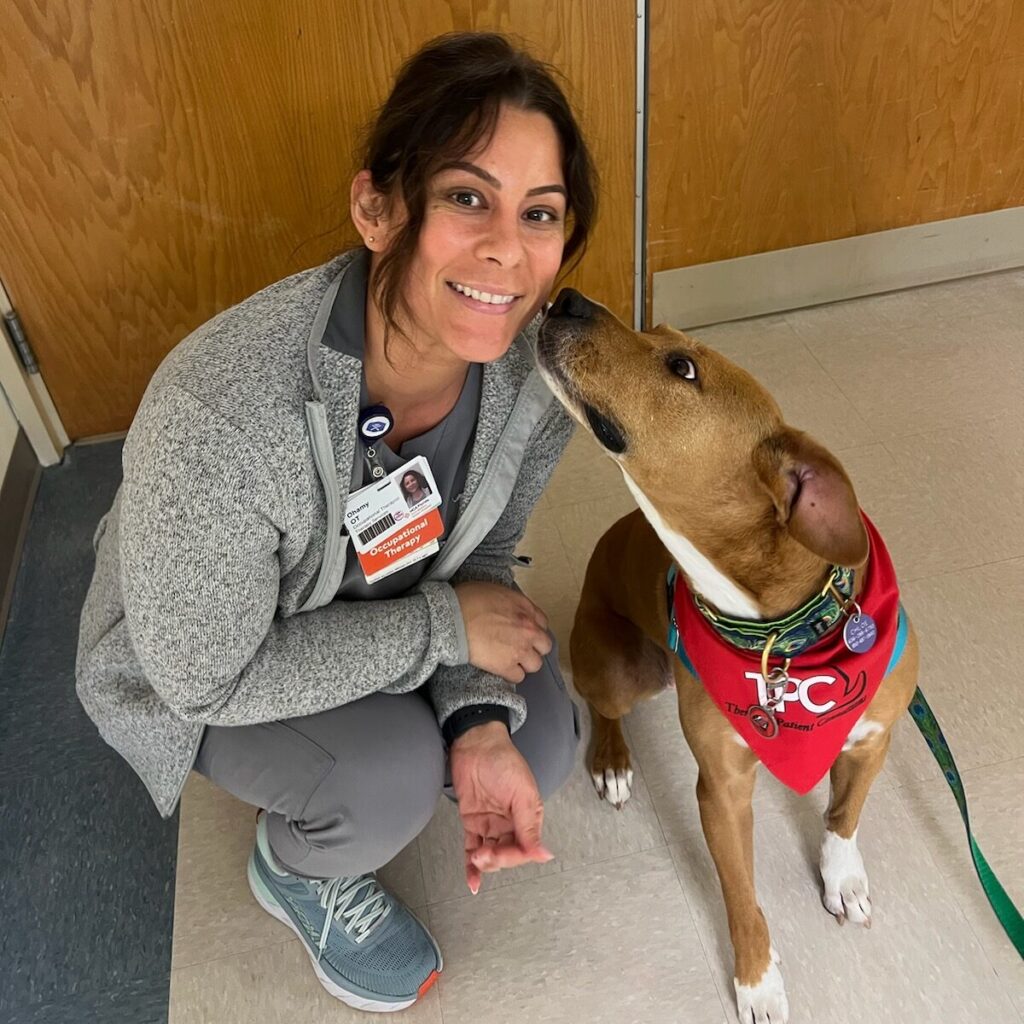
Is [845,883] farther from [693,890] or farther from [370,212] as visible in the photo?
[370,212]

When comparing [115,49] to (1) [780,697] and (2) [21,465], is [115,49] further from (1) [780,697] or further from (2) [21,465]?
(1) [780,697]

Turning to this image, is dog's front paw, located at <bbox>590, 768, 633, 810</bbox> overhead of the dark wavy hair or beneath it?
beneath

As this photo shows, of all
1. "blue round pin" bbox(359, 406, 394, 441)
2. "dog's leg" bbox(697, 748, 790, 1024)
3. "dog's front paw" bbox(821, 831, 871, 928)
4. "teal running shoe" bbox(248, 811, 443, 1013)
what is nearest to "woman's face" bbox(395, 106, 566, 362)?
"blue round pin" bbox(359, 406, 394, 441)

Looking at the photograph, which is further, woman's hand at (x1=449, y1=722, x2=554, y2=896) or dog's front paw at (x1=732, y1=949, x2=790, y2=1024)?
dog's front paw at (x1=732, y1=949, x2=790, y2=1024)

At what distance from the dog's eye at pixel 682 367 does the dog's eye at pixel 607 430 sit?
0.12 metres

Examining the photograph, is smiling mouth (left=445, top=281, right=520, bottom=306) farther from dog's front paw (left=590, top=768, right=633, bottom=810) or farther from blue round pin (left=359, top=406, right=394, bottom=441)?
dog's front paw (left=590, top=768, right=633, bottom=810)

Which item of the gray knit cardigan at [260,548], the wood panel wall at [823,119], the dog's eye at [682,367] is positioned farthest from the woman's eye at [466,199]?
the wood panel wall at [823,119]

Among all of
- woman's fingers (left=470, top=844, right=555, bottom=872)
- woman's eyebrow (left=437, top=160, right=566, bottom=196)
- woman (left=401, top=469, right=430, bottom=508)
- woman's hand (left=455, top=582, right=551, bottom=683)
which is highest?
woman's eyebrow (left=437, top=160, right=566, bottom=196)

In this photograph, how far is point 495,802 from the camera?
1389mm

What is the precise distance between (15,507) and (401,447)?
1.53 meters

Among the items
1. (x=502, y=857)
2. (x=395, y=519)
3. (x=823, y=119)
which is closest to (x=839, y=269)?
(x=823, y=119)

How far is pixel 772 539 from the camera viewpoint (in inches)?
49.1

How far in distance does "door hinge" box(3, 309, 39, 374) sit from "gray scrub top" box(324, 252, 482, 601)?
154 cm

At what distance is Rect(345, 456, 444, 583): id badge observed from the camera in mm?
1317
